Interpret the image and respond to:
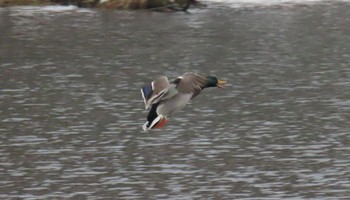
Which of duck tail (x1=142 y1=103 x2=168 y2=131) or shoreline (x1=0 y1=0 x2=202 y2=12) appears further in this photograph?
shoreline (x1=0 y1=0 x2=202 y2=12)

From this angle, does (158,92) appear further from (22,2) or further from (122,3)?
(22,2)

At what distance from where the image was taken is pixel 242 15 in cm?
7462

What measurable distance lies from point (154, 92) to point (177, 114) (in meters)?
17.3

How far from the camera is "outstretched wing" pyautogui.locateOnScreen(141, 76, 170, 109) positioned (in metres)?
19.8

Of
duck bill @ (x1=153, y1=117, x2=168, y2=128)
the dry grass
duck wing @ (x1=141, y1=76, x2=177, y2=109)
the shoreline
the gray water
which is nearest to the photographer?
duck bill @ (x1=153, y1=117, x2=168, y2=128)

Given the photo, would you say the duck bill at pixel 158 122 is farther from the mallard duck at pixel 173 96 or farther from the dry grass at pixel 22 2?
the dry grass at pixel 22 2

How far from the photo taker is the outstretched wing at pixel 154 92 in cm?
1981

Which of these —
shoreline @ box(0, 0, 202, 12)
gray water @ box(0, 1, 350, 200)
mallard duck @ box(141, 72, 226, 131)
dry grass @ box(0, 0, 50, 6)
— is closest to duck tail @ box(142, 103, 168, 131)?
mallard duck @ box(141, 72, 226, 131)

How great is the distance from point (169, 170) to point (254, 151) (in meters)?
3.62

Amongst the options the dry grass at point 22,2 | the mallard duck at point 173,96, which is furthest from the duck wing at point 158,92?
the dry grass at point 22,2

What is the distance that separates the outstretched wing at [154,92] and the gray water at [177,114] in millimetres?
4523

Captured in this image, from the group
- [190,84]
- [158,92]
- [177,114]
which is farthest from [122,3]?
[190,84]

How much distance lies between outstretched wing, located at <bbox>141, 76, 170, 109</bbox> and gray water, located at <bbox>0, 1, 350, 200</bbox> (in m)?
4.52

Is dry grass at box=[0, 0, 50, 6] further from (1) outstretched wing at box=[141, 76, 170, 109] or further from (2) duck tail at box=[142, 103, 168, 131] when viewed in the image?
(2) duck tail at box=[142, 103, 168, 131]
